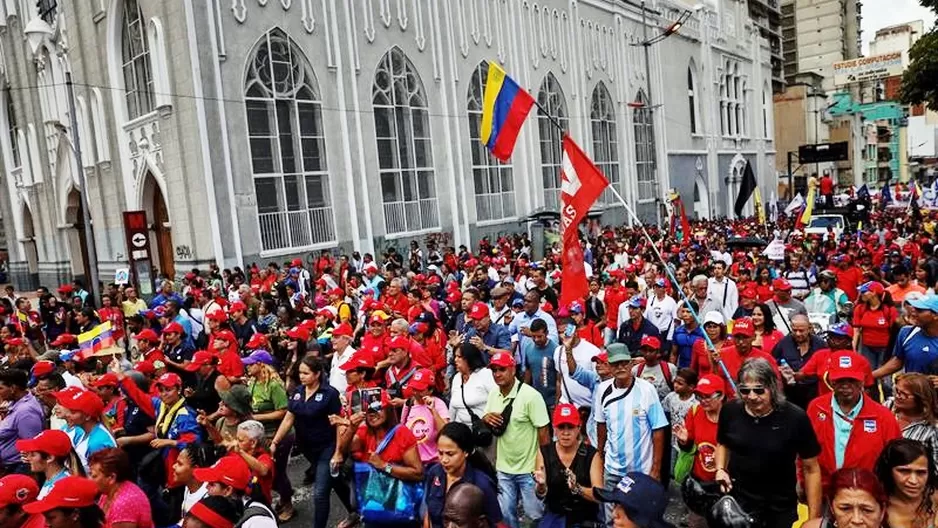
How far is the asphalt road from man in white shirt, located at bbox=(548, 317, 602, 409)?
109 centimetres

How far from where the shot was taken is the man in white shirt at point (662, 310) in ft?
26.9

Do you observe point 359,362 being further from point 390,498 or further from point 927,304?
point 927,304

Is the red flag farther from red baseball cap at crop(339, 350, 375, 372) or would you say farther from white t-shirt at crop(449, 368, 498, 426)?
red baseball cap at crop(339, 350, 375, 372)

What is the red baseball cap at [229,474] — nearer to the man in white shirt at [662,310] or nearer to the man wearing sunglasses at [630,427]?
the man wearing sunglasses at [630,427]

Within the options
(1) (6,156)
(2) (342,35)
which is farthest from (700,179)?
(1) (6,156)

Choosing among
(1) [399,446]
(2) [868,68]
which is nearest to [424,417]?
(1) [399,446]

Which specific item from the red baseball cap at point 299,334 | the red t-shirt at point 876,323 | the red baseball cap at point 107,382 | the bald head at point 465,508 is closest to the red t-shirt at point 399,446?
the bald head at point 465,508

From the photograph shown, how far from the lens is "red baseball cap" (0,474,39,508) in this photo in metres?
3.31

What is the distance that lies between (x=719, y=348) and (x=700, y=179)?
3829cm

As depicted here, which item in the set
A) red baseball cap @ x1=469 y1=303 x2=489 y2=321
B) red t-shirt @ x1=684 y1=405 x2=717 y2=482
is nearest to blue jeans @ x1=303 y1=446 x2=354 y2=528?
red baseball cap @ x1=469 y1=303 x2=489 y2=321

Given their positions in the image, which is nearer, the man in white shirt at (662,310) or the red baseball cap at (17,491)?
the red baseball cap at (17,491)

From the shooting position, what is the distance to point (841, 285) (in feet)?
33.9

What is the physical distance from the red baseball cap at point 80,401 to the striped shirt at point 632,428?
3534 millimetres

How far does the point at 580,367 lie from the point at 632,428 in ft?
4.48
